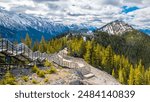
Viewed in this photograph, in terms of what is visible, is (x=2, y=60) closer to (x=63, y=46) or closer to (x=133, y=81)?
(x=133, y=81)

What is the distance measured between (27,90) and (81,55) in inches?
3673

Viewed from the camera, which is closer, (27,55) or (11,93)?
(11,93)

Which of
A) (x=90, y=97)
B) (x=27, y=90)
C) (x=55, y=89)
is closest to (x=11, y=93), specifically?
(x=27, y=90)

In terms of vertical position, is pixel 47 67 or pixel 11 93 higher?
pixel 11 93

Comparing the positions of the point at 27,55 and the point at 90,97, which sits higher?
the point at 90,97

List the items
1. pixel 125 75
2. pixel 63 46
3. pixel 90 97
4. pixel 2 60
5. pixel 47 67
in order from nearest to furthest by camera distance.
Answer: pixel 90 97 < pixel 2 60 < pixel 47 67 < pixel 125 75 < pixel 63 46

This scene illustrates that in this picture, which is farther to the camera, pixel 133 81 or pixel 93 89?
pixel 133 81

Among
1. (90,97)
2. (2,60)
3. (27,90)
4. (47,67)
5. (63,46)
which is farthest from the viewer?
(63,46)

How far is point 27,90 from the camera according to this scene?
11.6m

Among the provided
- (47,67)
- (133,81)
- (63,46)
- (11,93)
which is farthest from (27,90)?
(63,46)

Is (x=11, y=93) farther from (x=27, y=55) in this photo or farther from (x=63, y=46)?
(x=63, y=46)

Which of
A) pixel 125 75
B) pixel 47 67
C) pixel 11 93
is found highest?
pixel 11 93

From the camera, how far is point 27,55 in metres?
47.4

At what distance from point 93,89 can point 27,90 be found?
7.01ft
